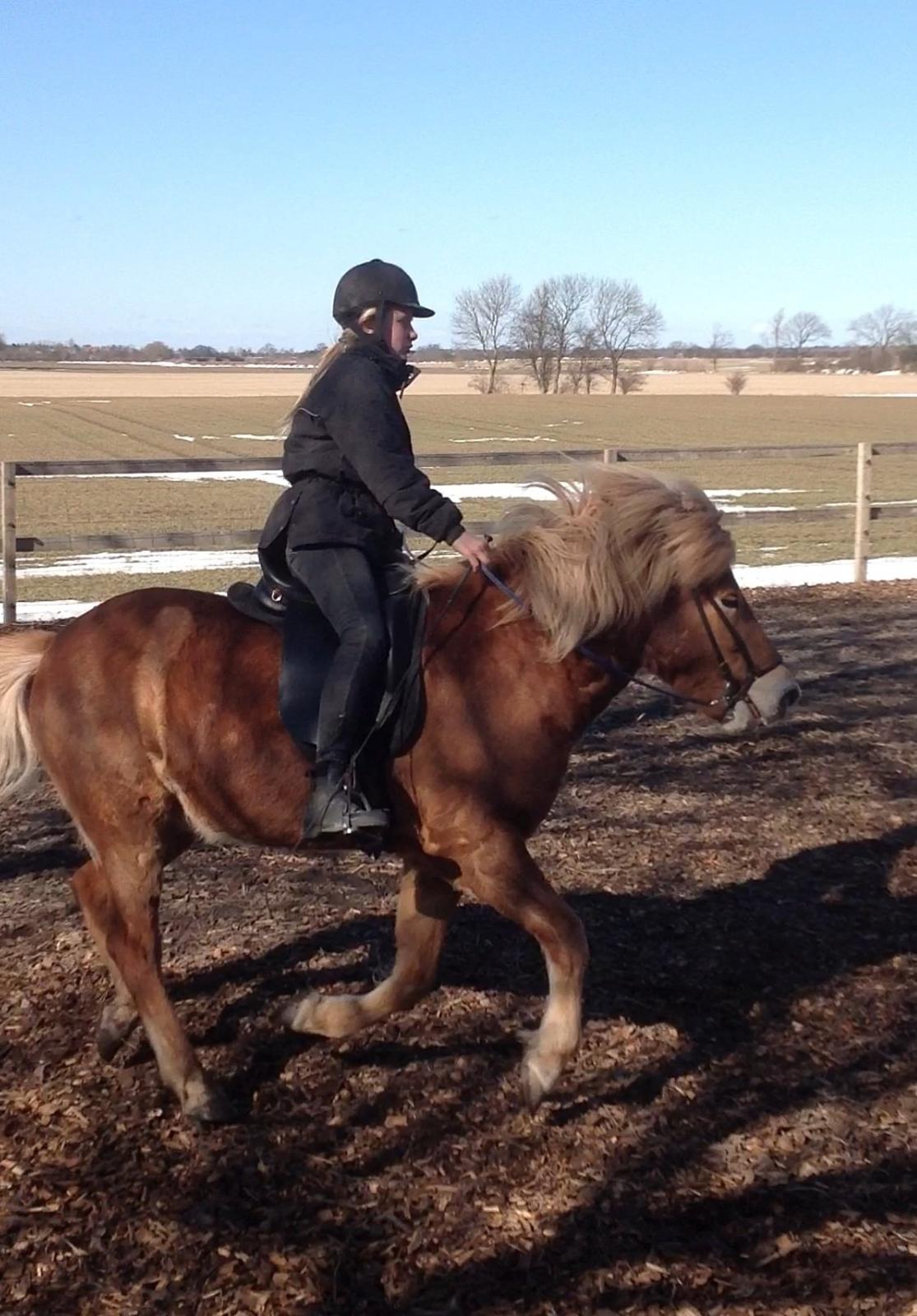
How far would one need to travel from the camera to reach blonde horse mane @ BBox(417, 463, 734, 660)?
4.47 m

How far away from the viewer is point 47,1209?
12.3 feet

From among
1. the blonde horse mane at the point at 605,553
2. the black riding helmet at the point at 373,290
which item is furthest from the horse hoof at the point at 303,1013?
the black riding helmet at the point at 373,290

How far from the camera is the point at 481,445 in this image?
4266 cm

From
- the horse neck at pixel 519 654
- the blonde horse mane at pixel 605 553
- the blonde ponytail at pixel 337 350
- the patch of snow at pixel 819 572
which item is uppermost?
the blonde ponytail at pixel 337 350

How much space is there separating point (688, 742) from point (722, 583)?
437 cm

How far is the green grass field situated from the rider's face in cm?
67

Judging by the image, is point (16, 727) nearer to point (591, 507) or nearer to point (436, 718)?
point (436, 718)

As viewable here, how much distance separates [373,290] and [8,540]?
9.09 m

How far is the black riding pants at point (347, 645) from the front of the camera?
4.21 meters

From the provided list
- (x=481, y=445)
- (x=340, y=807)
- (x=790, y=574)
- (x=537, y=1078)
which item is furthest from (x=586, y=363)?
(x=537, y=1078)

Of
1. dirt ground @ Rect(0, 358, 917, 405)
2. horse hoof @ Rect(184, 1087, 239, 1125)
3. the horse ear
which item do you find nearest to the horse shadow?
horse hoof @ Rect(184, 1087, 239, 1125)

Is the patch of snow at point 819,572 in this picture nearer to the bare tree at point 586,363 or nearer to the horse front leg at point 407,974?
the horse front leg at point 407,974

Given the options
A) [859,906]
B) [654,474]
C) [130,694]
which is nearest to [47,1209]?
[130,694]

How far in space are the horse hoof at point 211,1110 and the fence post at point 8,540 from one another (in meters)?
9.16
